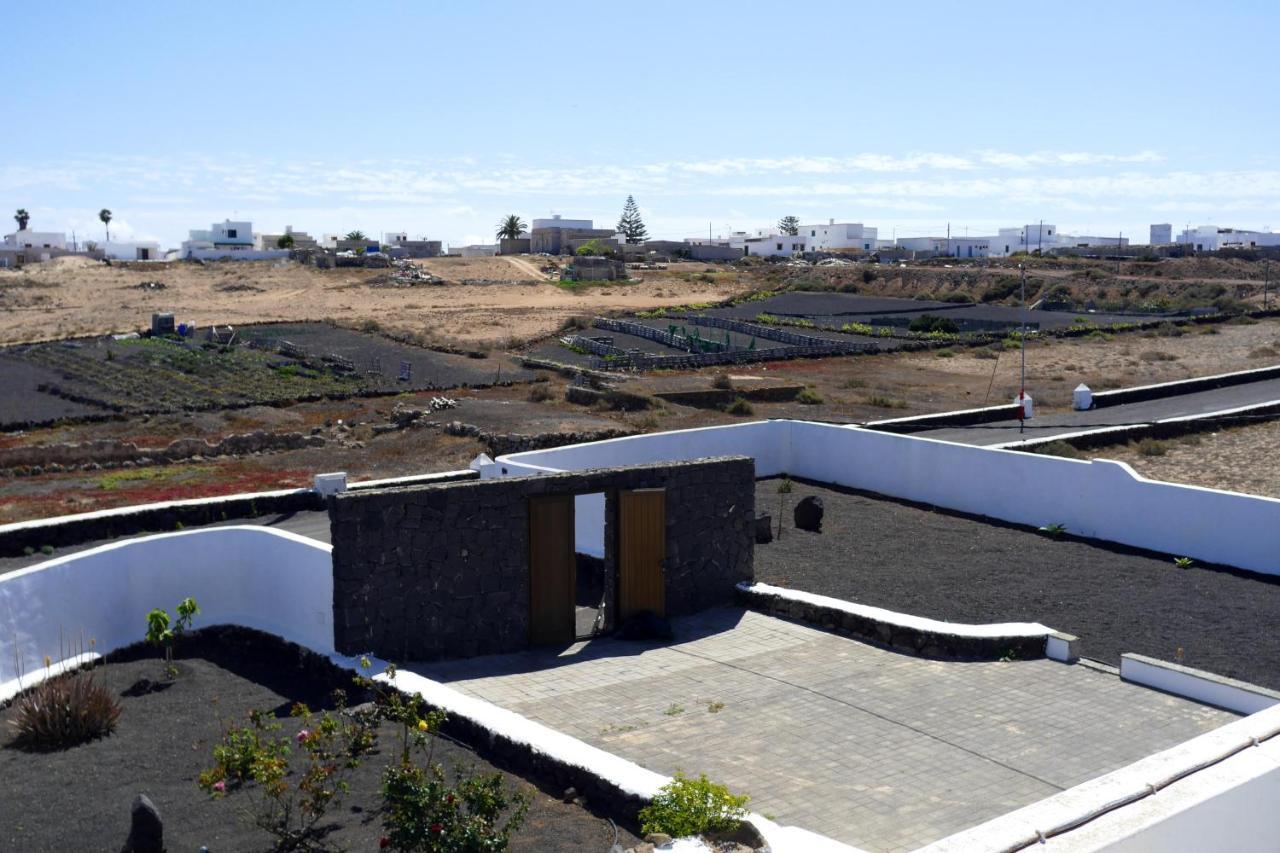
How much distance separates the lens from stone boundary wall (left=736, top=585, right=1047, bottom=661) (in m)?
12.6

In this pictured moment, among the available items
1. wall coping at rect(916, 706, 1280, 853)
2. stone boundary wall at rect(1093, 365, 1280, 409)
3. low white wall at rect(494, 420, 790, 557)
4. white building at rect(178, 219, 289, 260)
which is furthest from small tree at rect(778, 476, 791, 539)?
white building at rect(178, 219, 289, 260)

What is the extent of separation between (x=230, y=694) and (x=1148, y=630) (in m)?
9.73

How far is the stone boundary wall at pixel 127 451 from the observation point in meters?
28.8

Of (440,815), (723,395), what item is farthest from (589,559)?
(723,395)

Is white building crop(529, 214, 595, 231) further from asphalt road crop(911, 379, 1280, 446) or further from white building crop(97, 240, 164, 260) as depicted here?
asphalt road crop(911, 379, 1280, 446)

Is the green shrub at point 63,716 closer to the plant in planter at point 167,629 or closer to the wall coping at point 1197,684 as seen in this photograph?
the plant in planter at point 167,629

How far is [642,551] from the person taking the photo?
14227 millimetres

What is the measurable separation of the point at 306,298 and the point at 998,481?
2702 inches

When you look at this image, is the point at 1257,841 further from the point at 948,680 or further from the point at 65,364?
the point at 65,364

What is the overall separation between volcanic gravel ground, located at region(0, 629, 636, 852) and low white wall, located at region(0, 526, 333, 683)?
58cm

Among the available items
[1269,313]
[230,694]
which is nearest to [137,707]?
[230,694]

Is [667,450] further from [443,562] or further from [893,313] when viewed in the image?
[893,313]

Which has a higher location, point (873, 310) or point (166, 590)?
point (873, 310)

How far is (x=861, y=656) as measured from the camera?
12.9 metres
